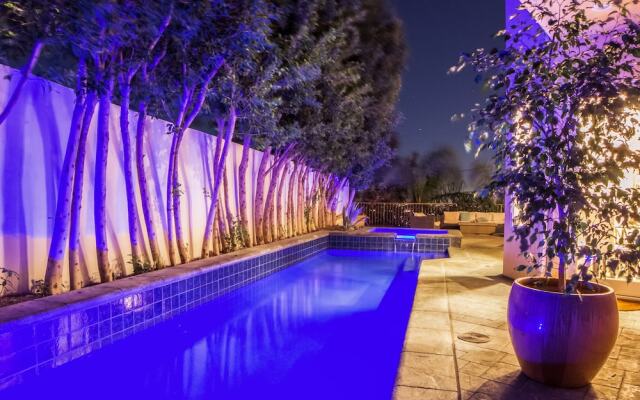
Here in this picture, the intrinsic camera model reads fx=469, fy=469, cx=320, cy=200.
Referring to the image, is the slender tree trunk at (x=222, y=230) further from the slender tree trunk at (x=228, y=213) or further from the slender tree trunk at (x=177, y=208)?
the slender tree trunk at (x=177, y=208)

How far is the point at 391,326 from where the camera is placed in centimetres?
563

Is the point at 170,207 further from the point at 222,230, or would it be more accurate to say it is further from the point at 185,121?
the point at 222,230

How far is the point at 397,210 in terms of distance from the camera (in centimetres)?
2041

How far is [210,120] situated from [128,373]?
227 inches

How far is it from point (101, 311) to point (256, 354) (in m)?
1.50

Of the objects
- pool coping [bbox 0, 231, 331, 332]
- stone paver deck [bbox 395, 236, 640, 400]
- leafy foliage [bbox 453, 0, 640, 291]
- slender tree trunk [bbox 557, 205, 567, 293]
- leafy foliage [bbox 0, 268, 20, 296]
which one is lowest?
stone paver deck [bbox 395, 236, 640, 400]

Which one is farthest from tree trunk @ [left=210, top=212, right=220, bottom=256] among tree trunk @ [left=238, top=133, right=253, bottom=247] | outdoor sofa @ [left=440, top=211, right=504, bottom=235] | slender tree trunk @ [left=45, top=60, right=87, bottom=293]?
outdoor sofa @ [left=440, top=211, right=504, bottom=235]

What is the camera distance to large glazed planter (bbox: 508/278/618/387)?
2.66 meters

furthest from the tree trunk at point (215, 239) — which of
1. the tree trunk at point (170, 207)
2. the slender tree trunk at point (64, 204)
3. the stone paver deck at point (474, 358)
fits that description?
the stone paver deck at point (474, 358)

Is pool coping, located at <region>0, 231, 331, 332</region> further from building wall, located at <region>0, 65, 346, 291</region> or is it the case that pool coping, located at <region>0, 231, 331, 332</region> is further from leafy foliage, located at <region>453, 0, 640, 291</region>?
leafy foliage, located at <region>453, 0, 640, 291</region>

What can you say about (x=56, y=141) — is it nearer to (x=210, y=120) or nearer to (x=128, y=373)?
(x=128, y=373)

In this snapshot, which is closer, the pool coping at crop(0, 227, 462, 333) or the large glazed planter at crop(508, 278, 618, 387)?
the large glazed planter at crop(508, 278, 618, 387)

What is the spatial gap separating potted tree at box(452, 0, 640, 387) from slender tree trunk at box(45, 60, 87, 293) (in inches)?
151

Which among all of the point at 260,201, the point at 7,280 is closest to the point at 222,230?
the point at 260,201
